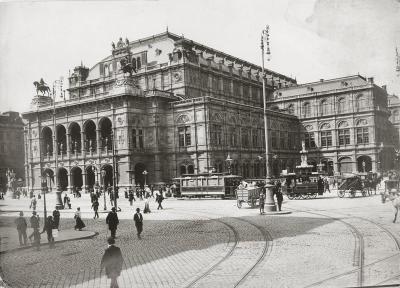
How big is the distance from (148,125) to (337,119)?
3514 cm

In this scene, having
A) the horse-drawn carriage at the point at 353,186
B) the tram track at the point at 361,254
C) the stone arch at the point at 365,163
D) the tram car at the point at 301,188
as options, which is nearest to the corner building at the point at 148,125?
the tram car at the point at 301,188

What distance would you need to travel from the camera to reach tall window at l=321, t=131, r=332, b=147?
74812mm

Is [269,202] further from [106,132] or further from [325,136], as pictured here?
[325,136]

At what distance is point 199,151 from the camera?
53.5m

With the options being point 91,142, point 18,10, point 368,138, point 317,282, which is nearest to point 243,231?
point 317,282

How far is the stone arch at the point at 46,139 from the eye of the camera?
59.9 meters

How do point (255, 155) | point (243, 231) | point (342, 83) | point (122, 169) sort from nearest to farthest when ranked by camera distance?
point (243, 231)
point (122, 169)
point (255, 155)
point (342, 83)

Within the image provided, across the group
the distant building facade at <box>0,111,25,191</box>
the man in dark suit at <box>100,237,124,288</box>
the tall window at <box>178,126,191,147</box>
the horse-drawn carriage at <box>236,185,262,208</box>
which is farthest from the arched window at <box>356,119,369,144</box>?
the man in dark suit at <box>100,237,124,288</box>

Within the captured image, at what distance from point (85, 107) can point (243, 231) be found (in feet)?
137

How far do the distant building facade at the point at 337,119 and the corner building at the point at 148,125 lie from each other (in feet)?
51.5

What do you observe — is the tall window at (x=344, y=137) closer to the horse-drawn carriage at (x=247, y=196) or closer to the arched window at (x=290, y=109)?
the arched window at (x=290, y=109)

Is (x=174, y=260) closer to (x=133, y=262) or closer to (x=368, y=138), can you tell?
(x=133, y=262)

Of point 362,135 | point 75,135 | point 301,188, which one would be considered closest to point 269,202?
point 301,188

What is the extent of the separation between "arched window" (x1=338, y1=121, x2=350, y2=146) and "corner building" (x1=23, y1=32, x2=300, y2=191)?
1593 centimetres
